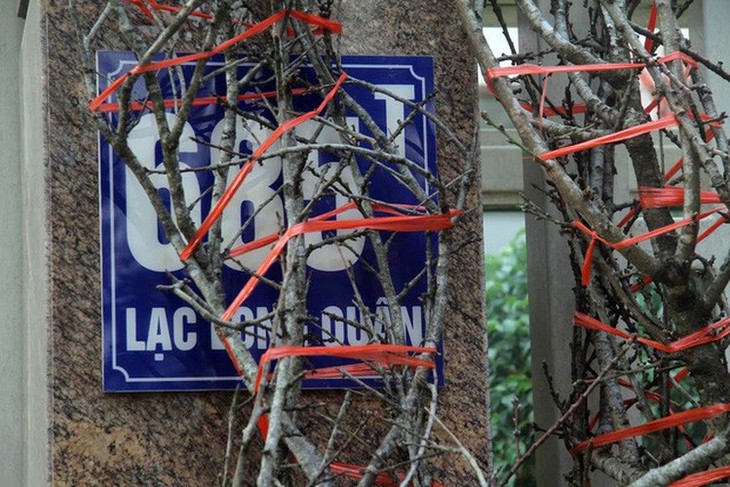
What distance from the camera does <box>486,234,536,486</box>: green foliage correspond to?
10391 millimetres

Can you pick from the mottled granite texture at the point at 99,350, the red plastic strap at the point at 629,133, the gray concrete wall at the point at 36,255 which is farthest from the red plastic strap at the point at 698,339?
the gray concrete wall at the point at 36,255

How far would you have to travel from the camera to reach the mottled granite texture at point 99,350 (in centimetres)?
408

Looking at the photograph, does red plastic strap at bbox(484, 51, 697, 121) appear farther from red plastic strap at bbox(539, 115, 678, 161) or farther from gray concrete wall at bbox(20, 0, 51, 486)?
gray concrete wall at bbox(20, 0, 51, 486)

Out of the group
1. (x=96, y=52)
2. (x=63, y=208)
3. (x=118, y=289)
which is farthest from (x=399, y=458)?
(x=96, y=52)

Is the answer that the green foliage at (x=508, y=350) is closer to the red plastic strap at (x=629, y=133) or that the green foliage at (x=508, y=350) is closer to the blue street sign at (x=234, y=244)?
the blue street sign at (x=234, y=244)

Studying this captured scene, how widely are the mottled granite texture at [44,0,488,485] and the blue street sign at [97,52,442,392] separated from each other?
6 cm

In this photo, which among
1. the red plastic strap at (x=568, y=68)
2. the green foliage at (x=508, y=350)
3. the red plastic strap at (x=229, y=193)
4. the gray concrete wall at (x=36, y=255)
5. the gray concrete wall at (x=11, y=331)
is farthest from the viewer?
the green foliage at (x=508, y=350)

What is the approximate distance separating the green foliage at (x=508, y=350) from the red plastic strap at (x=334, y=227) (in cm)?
600

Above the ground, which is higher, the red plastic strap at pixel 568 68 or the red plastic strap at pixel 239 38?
the red plastic strap at pixel 239 38

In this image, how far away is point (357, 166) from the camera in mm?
4266

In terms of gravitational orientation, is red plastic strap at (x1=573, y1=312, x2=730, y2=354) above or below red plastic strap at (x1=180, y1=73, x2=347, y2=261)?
below

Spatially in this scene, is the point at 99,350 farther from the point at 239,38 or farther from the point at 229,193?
the point at 239,38

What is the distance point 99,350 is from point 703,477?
1739 mm

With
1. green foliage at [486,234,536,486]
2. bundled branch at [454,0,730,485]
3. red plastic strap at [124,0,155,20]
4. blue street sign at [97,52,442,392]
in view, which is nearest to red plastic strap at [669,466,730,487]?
bundled branch at [454,0,730,485]
